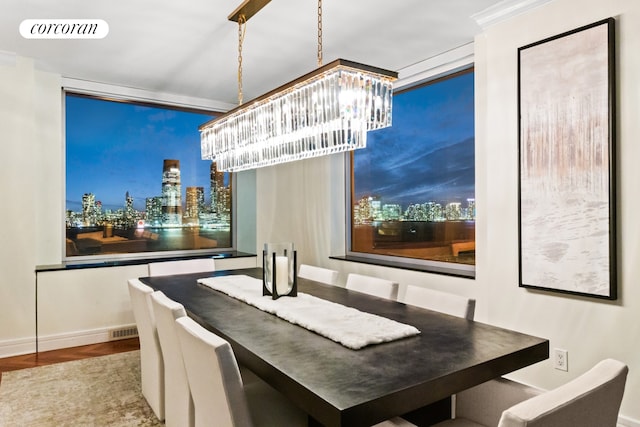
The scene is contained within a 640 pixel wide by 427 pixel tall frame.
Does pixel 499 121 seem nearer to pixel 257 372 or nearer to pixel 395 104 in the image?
pixel 395 104

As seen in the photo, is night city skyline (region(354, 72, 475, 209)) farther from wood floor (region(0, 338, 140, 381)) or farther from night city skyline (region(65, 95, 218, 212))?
wood floor (region(0, 338, 140, 381))

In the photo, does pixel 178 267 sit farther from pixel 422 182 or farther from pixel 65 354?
pixel 422 182

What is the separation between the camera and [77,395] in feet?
9.66

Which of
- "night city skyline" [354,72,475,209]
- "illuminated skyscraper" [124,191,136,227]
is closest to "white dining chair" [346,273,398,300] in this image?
"night city skyline" [354,72,475,209]

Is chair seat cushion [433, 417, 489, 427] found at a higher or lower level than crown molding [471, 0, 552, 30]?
lower

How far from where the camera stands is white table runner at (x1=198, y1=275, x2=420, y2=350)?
1737 millimetres

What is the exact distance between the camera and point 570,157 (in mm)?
2529

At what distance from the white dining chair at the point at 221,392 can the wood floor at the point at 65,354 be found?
8.31ft

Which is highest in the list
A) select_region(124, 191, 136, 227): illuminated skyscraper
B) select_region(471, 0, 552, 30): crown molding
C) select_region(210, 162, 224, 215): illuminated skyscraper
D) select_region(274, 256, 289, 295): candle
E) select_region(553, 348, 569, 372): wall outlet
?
select_region(471, 0, 552, 30): crown molding

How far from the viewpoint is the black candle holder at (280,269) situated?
250 cm

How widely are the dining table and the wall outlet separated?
3.32 feet

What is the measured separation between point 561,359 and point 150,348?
2495 millimetres

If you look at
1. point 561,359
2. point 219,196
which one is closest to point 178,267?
point 219,196

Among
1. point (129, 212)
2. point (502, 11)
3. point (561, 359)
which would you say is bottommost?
point (561, 359)
